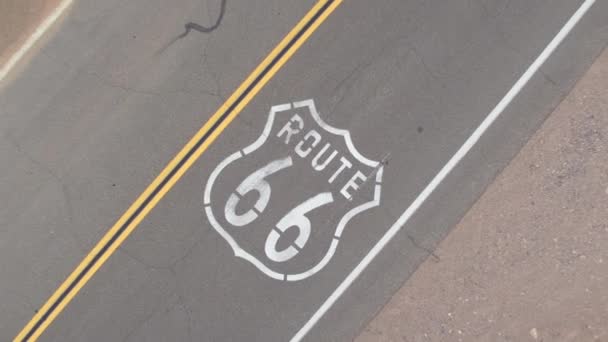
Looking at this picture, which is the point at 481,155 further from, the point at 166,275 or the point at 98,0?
the point at 98,0

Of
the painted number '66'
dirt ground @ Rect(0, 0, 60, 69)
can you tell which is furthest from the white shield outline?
dirt ground @ Rect(0, 0, 60, 69)

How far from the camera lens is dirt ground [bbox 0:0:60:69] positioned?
698 centimetres

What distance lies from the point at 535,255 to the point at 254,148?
13.7 ft

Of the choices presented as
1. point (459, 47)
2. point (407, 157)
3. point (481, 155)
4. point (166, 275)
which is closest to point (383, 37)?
point (459, 47)

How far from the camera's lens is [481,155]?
6.94 m

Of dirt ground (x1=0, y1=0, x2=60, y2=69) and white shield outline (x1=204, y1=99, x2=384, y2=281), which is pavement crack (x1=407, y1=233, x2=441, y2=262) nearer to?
white shield outline (x1=204, y1=99, x2=384, y2=281)

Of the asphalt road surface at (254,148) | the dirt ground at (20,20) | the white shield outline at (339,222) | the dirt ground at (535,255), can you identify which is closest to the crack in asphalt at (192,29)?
the asphalt road surface at (254,148)

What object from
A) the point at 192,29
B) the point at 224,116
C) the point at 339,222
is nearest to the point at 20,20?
the point at 192,29

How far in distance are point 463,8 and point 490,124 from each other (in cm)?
165

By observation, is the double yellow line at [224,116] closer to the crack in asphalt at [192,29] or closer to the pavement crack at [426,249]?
the crack in asphalt at [192,29]

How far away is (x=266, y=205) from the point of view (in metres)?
7.02

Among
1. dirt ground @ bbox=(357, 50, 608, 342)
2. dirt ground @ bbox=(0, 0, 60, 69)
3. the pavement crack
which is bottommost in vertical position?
dirt ground @ bbox=(0, 0, 60, 69)

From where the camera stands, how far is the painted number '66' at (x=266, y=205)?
6.98 metres

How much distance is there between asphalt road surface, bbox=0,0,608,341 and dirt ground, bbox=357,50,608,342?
26 centimetres
